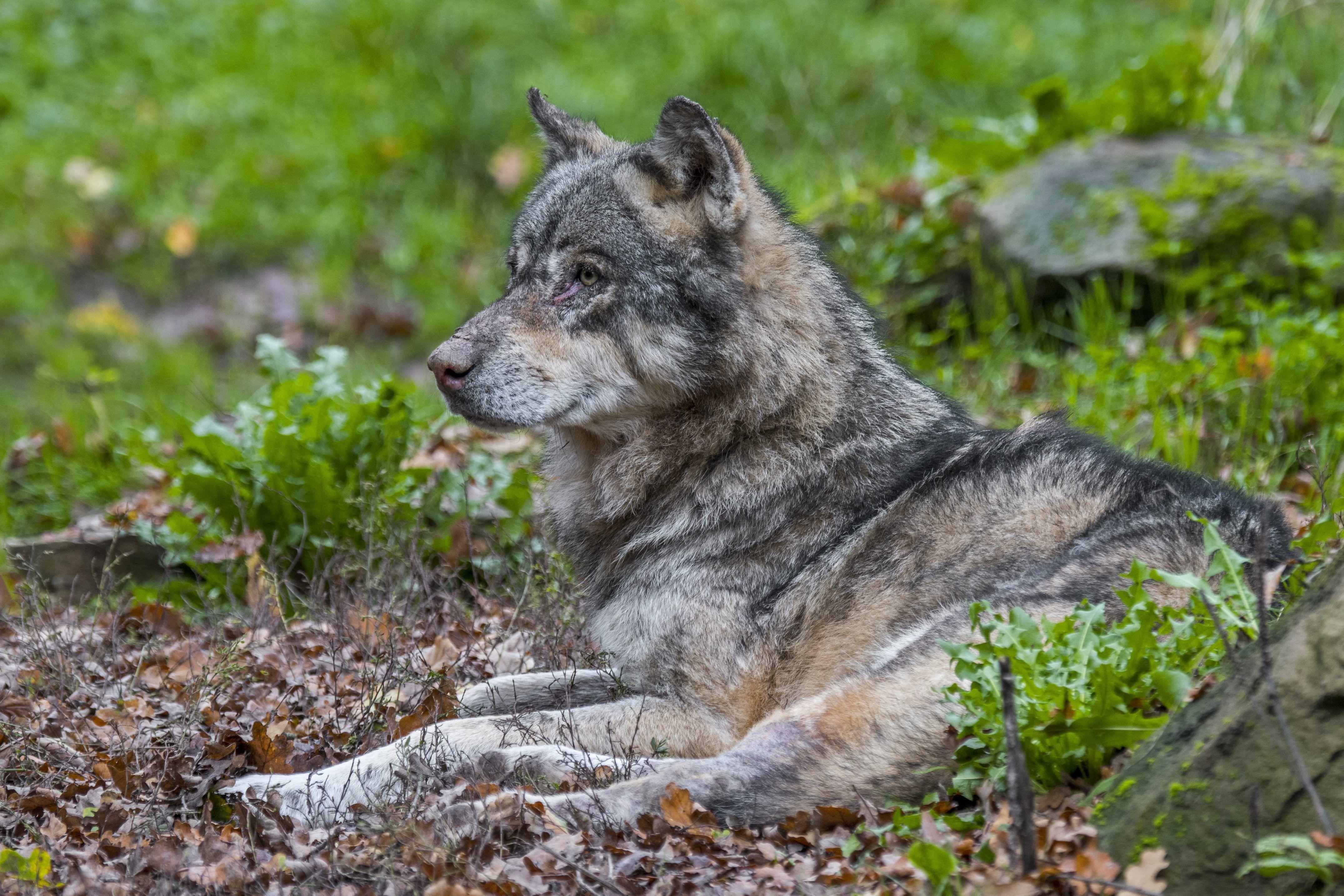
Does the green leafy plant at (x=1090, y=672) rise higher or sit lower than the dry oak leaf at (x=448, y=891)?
higher

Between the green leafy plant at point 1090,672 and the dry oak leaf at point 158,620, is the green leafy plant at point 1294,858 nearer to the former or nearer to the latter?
the green leafy plant at point 1090,672

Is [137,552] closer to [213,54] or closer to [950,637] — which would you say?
[950,637]

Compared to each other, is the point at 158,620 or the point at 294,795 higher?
the point at 158,620

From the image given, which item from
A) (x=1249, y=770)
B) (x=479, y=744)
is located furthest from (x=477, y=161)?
(x=1249, y=770)

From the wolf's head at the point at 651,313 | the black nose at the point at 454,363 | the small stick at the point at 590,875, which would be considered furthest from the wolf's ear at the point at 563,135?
the small stick at the point at 590,875

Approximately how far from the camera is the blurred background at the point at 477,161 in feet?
23.5

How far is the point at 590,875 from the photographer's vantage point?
8.50 ft

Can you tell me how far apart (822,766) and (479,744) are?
42.8 inches

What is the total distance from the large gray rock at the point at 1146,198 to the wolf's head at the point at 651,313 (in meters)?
3.74

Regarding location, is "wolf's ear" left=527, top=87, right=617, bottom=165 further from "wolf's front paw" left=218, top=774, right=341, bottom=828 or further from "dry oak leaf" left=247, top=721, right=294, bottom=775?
"wolf's front paw" left=218, top=774, right=341, bottom=828

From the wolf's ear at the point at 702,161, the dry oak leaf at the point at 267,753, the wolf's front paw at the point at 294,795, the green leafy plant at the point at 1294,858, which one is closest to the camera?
the green leafy plant at the point at 1294,858

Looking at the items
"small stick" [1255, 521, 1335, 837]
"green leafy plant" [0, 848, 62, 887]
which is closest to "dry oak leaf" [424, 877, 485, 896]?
"green leafy plant" [0, 848, 62, 887]

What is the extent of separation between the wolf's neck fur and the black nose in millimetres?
501

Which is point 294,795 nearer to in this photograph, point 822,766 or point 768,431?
point 822,766
